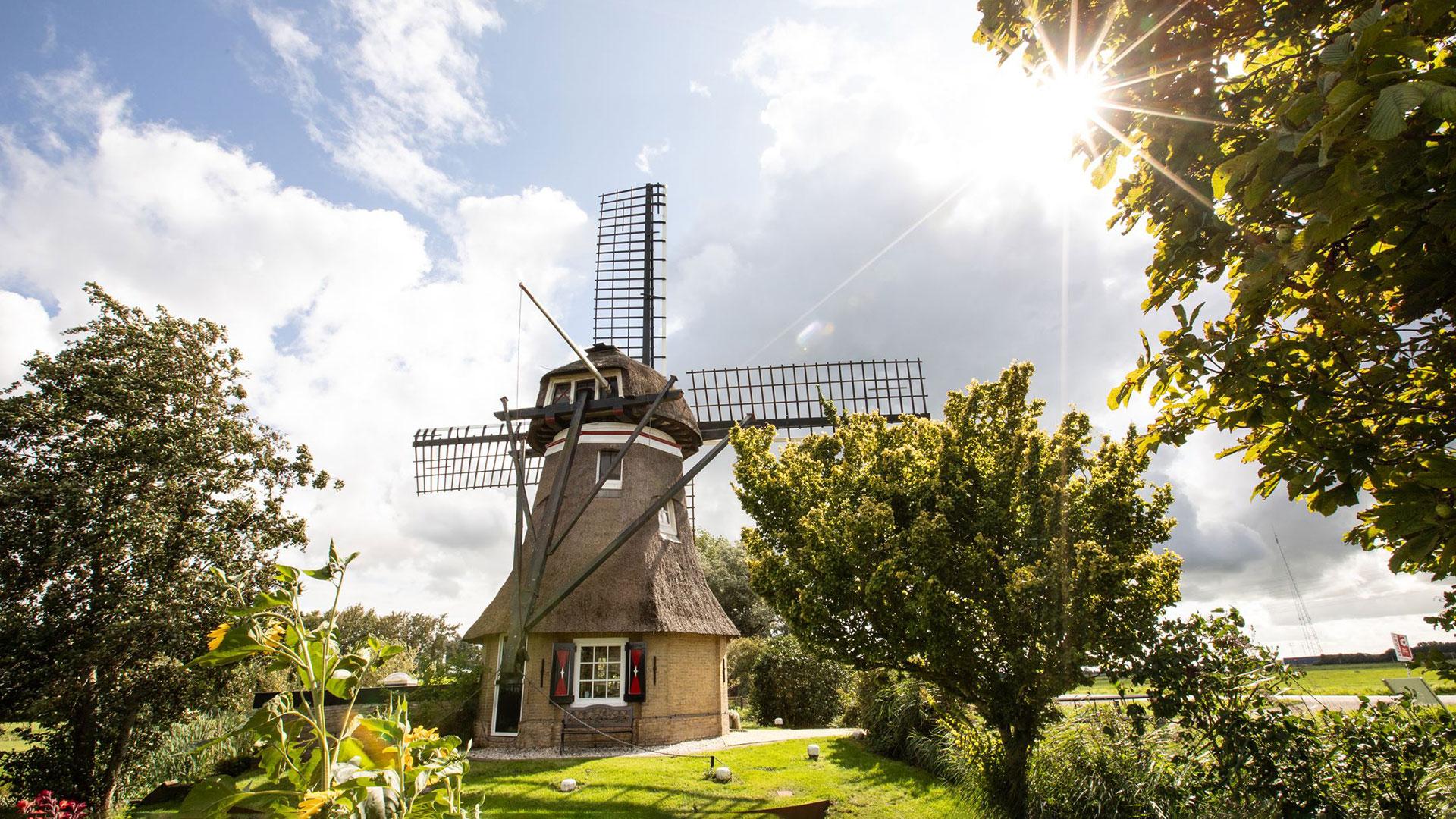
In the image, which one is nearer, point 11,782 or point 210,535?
point 11,782

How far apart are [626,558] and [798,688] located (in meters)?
8.81

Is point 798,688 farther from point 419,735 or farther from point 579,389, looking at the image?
point 419,735

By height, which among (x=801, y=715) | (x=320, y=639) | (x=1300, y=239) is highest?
(x=1300, y=239)

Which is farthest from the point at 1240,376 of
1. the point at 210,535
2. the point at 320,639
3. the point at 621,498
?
the point at 621,498

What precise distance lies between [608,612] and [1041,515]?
1044cm

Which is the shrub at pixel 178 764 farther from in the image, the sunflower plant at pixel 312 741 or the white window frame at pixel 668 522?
the sunflower plant at pixel 312 741

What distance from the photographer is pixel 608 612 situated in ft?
50.5

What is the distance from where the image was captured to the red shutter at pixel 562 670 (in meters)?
14.8

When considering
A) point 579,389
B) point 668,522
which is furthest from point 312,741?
point 579,389

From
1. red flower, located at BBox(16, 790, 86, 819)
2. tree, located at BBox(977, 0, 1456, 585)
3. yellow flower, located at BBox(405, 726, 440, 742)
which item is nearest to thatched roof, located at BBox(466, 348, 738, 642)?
red flower, located at BBox(16, 790, 86, 819)

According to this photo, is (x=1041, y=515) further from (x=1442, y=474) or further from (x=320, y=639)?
(x=320, y=639)

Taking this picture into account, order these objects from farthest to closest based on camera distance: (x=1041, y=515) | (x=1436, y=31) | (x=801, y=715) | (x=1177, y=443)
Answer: (x=801, y=715) < (x=1041, y=515) < (x=1177, y=443) < (x=1436, y=31)

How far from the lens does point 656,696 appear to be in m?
15.2

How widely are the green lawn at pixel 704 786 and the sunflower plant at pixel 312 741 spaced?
28.7ft
